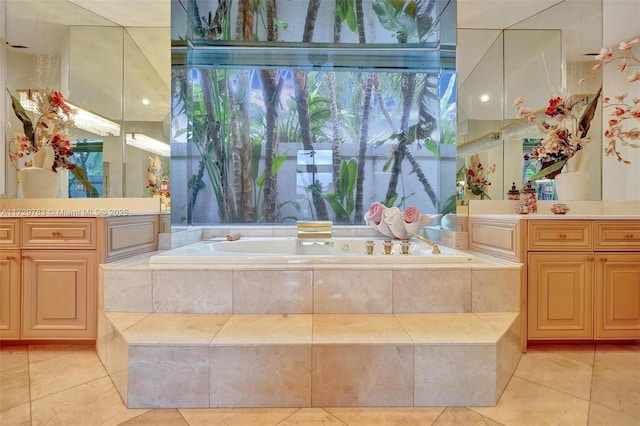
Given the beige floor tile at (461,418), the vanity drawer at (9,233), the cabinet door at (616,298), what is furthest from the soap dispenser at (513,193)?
the vanity drawer at (9,233)

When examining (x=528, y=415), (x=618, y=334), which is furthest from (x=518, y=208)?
(x=528, y=415)

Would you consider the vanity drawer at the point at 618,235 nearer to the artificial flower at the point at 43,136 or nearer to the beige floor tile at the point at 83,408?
the beige floor tile at the point at 83,408

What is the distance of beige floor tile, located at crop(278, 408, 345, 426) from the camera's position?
1154 mm

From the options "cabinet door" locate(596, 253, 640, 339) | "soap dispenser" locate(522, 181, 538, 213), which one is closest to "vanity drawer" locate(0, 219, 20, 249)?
"soap dispenser" locate(522, 181, 538, 213)

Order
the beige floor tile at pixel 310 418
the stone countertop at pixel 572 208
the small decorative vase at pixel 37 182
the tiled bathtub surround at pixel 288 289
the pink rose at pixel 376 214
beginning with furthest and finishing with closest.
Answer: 1. the pink rose at pixel 376 214
2. the stone countertop at pixel 572 208
3. the small decorative vase at pixel 37 182
4. the tiled bathtub surround at pixel 288 289
5. the beige floor tile at pixel 310 418

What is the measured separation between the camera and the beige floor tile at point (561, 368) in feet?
4.68

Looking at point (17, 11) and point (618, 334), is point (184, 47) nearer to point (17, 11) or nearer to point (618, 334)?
point (17, 11)

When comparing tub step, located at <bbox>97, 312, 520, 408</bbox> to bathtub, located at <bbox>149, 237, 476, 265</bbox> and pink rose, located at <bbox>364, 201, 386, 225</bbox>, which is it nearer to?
bathtub, located at <bbox>149, 237, 476, 265</bbox>

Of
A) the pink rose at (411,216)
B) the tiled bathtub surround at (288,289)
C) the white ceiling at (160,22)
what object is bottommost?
the tiled bathtub surround at (288,289)

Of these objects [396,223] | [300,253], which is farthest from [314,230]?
[396,223]

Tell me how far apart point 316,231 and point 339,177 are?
0.83m

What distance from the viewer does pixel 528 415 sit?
1.22 meters

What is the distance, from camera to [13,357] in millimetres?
1652

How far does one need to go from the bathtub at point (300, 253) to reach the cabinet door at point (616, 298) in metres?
0.78
